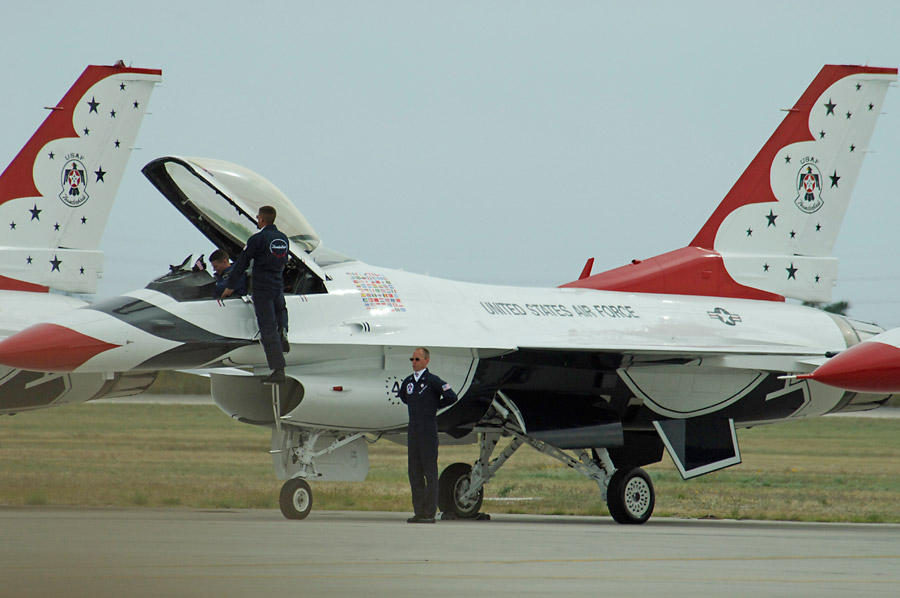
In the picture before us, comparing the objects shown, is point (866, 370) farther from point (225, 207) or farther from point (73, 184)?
point (73, 184)

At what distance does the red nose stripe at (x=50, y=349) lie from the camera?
1128cm

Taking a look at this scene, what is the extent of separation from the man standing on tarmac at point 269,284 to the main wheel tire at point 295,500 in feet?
3.54

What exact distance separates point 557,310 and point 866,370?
14.8 ft

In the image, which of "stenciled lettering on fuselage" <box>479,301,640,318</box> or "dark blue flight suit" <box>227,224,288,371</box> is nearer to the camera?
"dark blue flight suit" <box>227,224,288,371</box>

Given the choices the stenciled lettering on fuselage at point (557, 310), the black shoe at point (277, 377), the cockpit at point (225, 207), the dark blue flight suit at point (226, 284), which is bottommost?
the black shoe at point (277, 377)

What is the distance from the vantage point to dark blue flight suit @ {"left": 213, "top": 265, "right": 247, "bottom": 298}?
39.7 ft

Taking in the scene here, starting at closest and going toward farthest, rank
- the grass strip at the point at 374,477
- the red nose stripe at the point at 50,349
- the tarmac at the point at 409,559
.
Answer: the tarmac at the point at 409,559 < the red nose stripe at the point at 50,349 < the grass strip at the point at 374,477

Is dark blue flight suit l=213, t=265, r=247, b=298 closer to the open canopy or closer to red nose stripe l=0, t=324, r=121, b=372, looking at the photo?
the open canopy

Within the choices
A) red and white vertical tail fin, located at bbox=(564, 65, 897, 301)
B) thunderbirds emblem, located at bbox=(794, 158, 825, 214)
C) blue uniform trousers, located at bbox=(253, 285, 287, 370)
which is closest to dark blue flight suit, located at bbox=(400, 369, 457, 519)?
blue uniform trousers, located at bbox=(253, 285, 287, 370)

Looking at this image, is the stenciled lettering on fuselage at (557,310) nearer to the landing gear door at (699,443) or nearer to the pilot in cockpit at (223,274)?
the landing gear door at (699,443)

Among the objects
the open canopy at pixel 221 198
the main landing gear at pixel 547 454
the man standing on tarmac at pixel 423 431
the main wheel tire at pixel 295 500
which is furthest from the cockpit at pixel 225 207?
the main landing gear at pixel 547 454

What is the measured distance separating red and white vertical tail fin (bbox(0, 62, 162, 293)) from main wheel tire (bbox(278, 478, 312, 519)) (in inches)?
225

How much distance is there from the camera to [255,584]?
669 cm

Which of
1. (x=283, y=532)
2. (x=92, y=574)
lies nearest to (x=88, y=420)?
(x=283, y=532)
